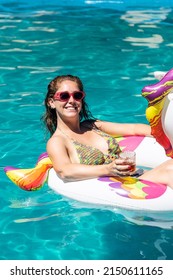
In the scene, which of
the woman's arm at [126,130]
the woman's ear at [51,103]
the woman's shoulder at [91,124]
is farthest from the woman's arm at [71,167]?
the woman's arm at [126,130]

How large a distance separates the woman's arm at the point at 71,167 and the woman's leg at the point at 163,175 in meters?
0.28

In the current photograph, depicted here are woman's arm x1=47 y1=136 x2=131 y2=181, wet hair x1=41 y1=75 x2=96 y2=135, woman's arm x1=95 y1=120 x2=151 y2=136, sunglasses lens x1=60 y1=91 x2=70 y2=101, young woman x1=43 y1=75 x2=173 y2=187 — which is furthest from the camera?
woman's arm x1=95 y1=120 x2=151 y2=136

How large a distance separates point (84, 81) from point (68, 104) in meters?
3.81

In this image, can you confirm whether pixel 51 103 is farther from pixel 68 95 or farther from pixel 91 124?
pixel 91 124

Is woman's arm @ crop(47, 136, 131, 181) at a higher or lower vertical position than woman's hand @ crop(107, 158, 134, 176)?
lower

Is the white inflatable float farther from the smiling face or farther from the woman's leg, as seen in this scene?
the smiling face

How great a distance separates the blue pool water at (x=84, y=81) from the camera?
5012 millimetres

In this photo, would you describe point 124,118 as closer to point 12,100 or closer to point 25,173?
point 12,100

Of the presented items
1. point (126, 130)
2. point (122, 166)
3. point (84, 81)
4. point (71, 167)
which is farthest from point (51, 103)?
point (84, 81)

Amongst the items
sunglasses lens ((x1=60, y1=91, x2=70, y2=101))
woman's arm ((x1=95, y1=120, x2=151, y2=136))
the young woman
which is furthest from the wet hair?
woman's arm ((x1=95, y1=120, x2=151, y2=136))

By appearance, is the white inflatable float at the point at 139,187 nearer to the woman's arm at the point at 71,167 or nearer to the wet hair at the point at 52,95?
the woman's arm at the point at 71,167

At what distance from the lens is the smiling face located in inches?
195

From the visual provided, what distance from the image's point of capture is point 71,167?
4.75m

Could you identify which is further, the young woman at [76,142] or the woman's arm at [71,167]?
the young woman at [76,142]
